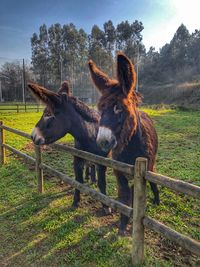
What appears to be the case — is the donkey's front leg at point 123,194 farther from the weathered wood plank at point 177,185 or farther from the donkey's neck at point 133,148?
the weathered wood plank at point 177,185

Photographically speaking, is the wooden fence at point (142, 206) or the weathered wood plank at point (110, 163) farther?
the weathered wood plank at point (110, 163)

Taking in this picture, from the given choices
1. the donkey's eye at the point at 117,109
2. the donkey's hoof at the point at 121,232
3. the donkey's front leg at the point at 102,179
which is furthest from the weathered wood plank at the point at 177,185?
the donkey's front leg at the point at 102,179

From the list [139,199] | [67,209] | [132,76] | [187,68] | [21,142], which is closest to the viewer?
[139,199]

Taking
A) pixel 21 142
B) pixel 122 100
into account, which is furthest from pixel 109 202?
pixel 21 142

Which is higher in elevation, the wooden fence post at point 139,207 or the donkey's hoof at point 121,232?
the wooden fence post at point 139,207

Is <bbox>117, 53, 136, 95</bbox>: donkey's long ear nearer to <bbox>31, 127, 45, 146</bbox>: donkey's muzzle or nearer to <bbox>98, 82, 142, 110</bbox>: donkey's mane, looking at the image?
<bbox>98, 82, 142, 110</bbox>: donkey's mane

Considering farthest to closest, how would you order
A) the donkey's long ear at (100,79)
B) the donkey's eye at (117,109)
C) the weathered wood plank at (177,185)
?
the donkey's long ear at (100,79) → the donkey's eye at (117,109) → the weathered wood plank at (177,185)

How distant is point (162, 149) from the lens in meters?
8.21

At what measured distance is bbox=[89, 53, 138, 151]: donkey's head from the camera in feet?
8.24

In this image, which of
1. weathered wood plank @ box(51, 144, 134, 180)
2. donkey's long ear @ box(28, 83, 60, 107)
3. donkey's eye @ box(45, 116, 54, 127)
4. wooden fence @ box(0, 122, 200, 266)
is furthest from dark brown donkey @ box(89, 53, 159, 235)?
donkey's eye @ box(45, 116, 54, 127)

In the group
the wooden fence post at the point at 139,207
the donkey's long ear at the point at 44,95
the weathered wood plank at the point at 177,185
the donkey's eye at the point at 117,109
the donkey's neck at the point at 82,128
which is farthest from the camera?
the donkey's neck at the point at 82,128

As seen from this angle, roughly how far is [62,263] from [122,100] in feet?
6.88

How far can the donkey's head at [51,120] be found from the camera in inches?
138

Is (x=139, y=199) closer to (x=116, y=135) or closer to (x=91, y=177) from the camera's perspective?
(x=116, y=135)
